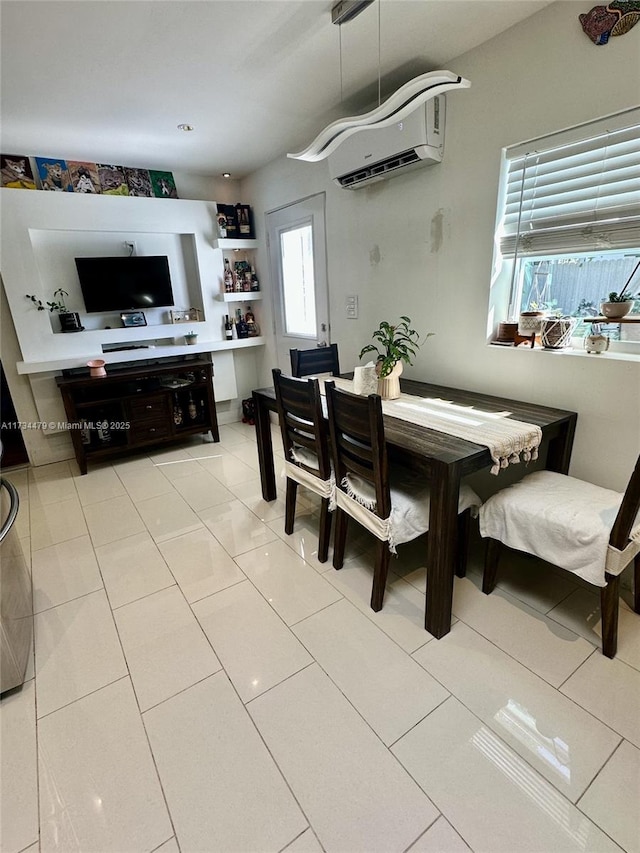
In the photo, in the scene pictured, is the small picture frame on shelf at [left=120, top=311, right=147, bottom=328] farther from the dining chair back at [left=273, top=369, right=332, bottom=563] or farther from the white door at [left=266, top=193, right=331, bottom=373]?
the dining chair back at [left=273, top=369, right=332, bottom=563]

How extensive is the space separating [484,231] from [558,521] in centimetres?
157

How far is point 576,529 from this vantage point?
1.56 metres

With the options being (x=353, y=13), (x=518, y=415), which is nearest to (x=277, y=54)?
(x=353, y=13)

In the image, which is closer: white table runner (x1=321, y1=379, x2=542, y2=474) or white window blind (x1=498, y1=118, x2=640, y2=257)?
white table runner (x1=321, y1=379, x2=542, y2=474)

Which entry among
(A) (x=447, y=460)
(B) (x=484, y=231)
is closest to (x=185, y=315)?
(B) (x=484, y=231)

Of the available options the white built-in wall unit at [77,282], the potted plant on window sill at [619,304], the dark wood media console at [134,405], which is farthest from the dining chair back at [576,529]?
the white built-in wall unit at [77,282]

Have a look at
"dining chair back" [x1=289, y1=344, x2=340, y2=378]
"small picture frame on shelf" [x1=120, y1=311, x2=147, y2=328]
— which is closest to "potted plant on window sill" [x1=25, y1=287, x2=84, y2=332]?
"small picture frame on shelf" [x1=120, y1=311, x2=147, y2=328]

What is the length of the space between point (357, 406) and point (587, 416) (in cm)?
120

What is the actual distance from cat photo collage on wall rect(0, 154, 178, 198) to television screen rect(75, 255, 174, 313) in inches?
22.7

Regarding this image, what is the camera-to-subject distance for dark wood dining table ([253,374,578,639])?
5.04 feet

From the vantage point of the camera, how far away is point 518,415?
1.98 meters

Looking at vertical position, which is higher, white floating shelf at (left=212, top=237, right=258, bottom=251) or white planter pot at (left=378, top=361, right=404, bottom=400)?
white floating shelf at (left=212, top=237, right=258, bottom=251)

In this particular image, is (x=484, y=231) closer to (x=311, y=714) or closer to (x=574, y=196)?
(x=574, y=196)

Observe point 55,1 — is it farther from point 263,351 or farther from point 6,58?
point 263,351
